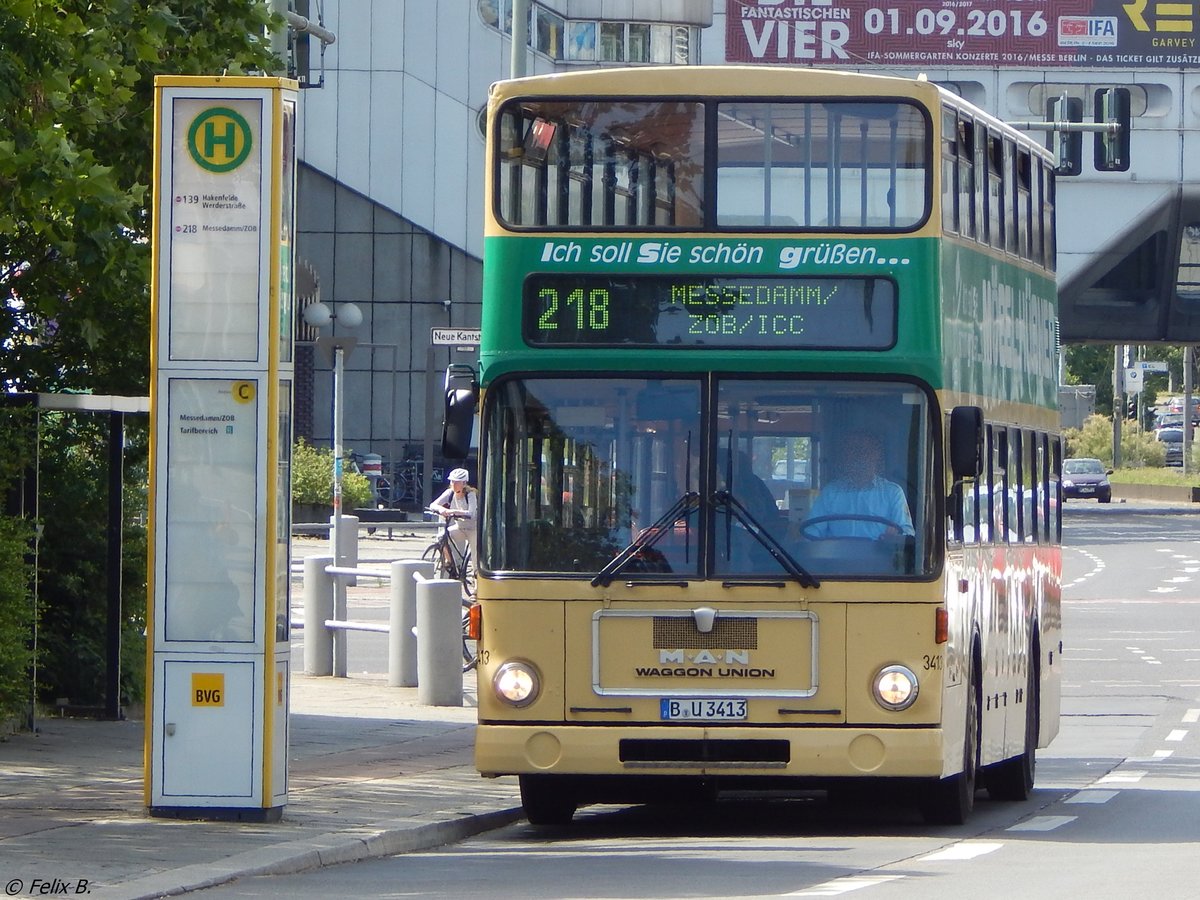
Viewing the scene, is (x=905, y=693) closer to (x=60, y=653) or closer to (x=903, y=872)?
(x=903, y=872)

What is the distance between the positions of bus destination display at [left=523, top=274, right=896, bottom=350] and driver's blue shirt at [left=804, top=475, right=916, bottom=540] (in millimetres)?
706

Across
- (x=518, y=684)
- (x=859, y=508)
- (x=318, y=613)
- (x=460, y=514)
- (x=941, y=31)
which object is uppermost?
(x=941, y=31)

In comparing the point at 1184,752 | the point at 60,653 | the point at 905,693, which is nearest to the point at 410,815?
the point at 905,693

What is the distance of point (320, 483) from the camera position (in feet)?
153

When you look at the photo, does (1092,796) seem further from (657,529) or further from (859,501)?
(657,529)

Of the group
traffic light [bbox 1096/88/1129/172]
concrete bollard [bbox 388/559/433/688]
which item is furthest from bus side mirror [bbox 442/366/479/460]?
traffic light [bbox 1096/88/1129/172]

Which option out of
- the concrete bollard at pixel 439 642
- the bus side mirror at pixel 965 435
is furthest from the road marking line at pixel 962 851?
the concrete bollard at pixel 439 642

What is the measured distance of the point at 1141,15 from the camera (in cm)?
6325

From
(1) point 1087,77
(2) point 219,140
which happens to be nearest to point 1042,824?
(2) point 219,140

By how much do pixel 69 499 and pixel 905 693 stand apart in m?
7.40

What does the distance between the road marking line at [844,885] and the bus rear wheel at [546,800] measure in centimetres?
241

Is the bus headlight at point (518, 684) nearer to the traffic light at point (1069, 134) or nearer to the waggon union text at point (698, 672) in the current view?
the waggon union text at point (698, 672)

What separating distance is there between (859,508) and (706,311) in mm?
1215

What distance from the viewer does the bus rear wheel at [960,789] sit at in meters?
12.4
